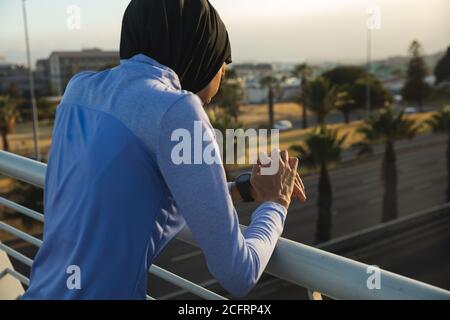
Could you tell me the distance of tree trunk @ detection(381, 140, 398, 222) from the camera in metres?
21.2

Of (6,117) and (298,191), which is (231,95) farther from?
(298,191)

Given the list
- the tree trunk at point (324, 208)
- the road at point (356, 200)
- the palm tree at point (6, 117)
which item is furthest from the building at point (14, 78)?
the tree trunk at point (324, 208)

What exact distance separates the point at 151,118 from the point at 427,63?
127 feet

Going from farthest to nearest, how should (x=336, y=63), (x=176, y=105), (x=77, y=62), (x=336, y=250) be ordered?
(x=336, y=63)
(x=77, y=62)
(x=336, y=250)
(x=176, y=105)

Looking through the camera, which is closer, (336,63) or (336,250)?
(336,250)

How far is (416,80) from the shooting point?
121 feet

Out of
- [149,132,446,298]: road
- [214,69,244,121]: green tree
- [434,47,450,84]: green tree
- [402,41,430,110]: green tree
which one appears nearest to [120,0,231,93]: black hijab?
[149,132,446,298]: road

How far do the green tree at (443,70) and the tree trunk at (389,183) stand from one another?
15124mm

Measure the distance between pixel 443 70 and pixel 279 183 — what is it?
37320 millimetres

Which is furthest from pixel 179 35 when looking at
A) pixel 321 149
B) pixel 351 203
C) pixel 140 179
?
pixel 351 203

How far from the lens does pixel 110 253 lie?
924 mm
